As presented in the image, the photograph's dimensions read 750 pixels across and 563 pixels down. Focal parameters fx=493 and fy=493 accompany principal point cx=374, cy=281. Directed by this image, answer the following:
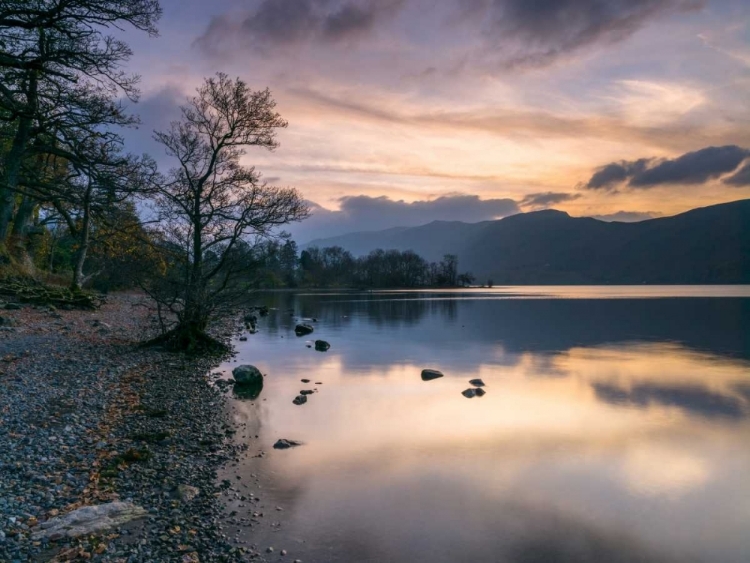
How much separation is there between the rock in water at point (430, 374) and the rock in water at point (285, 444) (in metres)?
10.6

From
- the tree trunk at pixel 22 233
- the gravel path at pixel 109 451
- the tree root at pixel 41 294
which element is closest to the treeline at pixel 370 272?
the tree root at pixel 41 294

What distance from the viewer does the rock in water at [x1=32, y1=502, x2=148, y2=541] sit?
19.5 feet

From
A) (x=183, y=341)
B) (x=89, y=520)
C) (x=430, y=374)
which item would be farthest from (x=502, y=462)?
(x=183, y=341)

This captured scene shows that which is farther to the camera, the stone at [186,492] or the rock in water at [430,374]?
the rock in water at [430,374]

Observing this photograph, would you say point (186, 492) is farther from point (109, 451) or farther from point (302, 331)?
point (302, 331)

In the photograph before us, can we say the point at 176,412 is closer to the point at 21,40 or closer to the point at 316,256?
the point at 21,40

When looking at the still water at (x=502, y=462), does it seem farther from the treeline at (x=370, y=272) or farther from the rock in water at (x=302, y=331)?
the treeline at (x=370, y=272)

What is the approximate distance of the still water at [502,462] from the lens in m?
7.80

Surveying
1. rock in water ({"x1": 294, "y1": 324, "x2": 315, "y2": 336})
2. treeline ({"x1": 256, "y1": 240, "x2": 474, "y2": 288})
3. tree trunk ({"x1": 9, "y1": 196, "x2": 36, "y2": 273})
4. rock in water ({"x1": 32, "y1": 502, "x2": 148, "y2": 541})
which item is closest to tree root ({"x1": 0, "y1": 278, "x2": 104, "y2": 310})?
tree trunk ({"x1": 9, "y1": 196, "x2": 36, "y2": 273})

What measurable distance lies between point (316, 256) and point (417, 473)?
181 meters

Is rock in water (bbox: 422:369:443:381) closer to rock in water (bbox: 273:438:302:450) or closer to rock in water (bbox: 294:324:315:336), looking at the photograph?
rock in water (bbox: 273:438:302:450)

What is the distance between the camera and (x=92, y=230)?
34875 millimetres

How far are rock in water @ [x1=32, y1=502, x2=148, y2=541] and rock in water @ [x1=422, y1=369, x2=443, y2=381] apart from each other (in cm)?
1586

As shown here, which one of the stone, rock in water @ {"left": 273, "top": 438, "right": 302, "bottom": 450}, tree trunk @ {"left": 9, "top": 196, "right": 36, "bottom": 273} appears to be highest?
tree trunk @ {"left": 9, "top": 196, "right": 36, "bottom": 273}
